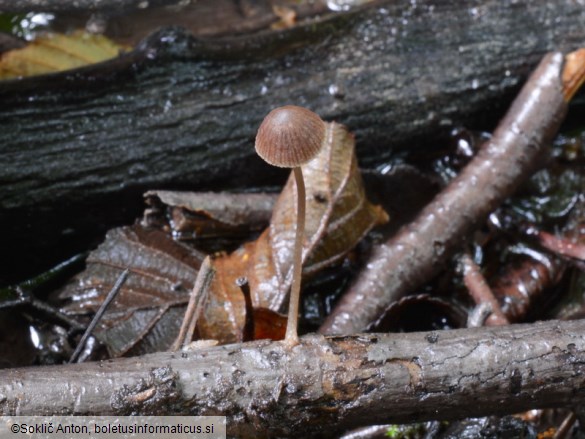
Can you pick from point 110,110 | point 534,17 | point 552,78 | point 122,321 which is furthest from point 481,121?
point 122,321

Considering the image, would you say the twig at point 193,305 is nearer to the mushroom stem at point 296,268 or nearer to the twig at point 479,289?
the mushroom stem at point 296,268

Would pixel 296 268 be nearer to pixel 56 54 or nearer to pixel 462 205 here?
pixel 462 205

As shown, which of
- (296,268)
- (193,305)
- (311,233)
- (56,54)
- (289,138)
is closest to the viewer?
(289,138)

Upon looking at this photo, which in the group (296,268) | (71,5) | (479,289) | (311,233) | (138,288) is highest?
(71,5)

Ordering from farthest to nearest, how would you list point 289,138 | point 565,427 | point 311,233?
point 311,233, point 565,427, point 289,138

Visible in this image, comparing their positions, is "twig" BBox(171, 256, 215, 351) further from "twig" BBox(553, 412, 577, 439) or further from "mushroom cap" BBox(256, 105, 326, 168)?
"twig" BBox(553, 412, 577, 439)

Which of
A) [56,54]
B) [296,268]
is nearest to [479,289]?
[296,268]

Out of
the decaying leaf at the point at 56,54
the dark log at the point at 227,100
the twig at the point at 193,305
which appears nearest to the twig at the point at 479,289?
the dark log at the point at 227,100
